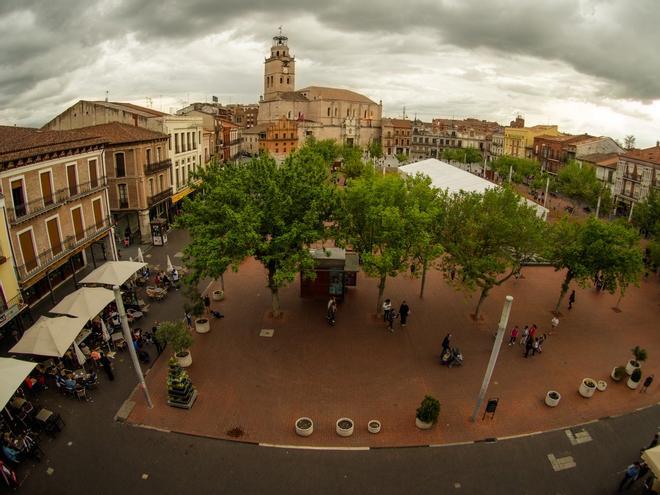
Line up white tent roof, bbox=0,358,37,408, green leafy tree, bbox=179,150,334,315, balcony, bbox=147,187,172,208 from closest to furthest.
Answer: white tent roof, bbox=0,358,37,408 → green leafy tree, bbox=179,150,334,315 → balcony, bbox=147,187,172,208

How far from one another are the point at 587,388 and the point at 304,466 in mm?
12008

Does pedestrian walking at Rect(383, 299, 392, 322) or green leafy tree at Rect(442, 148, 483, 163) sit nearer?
pedestrian walking at Rect(383, 299, 392, 322)

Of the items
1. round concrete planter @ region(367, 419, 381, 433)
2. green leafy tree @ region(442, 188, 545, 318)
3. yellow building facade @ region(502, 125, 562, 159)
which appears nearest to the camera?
round concrete planter @ region(367, 419, 381, 433)

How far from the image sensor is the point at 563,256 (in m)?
23.3

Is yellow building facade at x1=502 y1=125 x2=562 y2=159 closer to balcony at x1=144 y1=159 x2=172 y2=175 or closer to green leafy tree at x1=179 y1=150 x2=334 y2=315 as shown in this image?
balcony at x1=144 y1=159 x2=172 y2=175

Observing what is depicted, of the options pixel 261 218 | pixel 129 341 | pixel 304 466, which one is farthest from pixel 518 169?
pixel 129 341

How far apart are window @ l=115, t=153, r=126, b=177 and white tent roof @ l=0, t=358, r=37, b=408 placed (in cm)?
2245

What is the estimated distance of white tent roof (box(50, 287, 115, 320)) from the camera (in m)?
19.5

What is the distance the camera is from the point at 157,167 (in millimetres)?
37594

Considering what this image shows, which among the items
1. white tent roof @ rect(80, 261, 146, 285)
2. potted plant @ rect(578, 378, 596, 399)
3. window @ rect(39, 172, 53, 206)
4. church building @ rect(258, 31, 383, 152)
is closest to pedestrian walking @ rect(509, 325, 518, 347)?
potted plant @ rect(578, 378, 596, 399)

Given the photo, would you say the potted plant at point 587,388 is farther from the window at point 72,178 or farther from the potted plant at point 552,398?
the window at point 72,178

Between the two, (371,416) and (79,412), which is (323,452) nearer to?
(371,416)

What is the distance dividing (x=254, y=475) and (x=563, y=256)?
1928cm

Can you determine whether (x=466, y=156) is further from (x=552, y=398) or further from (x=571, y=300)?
(x=552, y=398)
